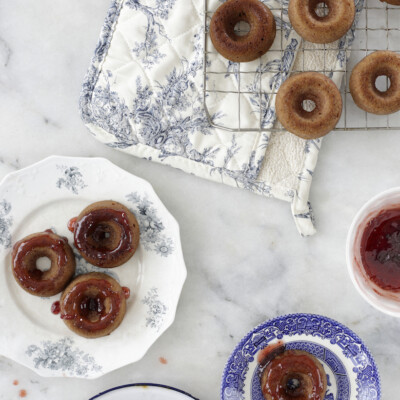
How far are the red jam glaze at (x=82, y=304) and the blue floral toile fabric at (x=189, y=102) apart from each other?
0.32m

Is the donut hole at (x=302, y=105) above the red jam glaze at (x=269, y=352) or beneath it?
above

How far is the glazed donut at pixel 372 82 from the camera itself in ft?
4.11

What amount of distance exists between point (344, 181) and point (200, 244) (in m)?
0.38

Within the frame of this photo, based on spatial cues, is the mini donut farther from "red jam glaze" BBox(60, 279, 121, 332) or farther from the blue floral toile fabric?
the blue floral toile fabric

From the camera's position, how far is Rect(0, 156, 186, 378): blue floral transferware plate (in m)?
1.37

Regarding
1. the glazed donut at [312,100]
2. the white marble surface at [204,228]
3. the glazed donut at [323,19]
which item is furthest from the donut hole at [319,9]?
the white marble surface at [204,228]

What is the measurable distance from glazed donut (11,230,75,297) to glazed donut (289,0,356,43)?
0.73 meters

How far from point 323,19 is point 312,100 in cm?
17

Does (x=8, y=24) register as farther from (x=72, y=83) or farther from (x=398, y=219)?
(x=398, y=219)

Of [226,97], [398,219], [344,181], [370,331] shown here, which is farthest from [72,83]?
[370,331]

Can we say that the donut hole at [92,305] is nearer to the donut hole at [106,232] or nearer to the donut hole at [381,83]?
the donut hole at [106,232]

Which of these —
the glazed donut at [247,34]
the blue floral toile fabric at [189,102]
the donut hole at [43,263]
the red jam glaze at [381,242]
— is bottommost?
the donut hole at [43,263]

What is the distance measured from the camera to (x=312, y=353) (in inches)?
53.7

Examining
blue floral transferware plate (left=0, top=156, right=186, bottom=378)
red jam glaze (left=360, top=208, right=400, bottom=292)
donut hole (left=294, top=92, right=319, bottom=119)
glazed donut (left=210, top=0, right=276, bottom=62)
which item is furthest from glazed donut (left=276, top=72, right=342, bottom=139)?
blue floral transferware plate (left=0, top=156, right=186, bottom=378)
